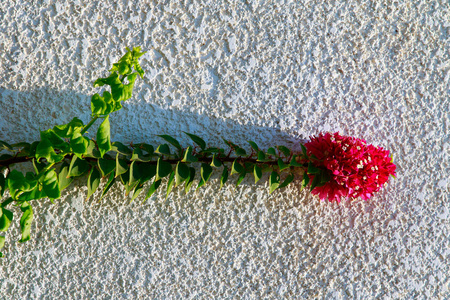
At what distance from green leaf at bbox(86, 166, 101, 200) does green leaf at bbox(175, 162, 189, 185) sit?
0.17 m

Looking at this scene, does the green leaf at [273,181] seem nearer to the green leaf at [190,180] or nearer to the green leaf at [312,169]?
the green leaf at [312,169]

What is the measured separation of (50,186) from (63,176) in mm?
93

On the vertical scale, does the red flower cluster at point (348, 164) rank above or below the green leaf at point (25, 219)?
above

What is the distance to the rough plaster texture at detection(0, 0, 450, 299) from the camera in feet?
2.46

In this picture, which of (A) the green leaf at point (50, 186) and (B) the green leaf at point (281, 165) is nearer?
(A) the green leaf at point (50, 186)

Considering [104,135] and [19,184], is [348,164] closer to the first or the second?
[104,135]

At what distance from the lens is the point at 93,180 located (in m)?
0.71

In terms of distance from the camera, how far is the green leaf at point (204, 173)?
730mm

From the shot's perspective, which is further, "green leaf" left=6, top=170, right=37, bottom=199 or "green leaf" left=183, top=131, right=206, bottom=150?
"green leaf" left=183, top=131, right=206, bottom=150

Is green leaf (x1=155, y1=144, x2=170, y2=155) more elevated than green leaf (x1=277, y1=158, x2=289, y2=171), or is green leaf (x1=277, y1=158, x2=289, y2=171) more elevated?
green leaf (x1=277, y1=158, x2=289, y2=171)

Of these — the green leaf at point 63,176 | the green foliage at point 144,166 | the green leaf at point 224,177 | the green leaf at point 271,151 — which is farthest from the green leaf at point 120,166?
the green leaf at point 271,151

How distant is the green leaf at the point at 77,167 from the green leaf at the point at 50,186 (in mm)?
64

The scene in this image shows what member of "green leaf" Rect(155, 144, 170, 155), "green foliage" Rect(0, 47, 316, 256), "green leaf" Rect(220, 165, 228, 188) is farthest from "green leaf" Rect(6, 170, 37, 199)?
"green leaf" Rect(220, 165, 228, 188)

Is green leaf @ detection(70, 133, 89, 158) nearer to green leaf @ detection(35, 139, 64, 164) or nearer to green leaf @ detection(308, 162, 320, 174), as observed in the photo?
green leaf @ detection(35, 139, 64, 164)
